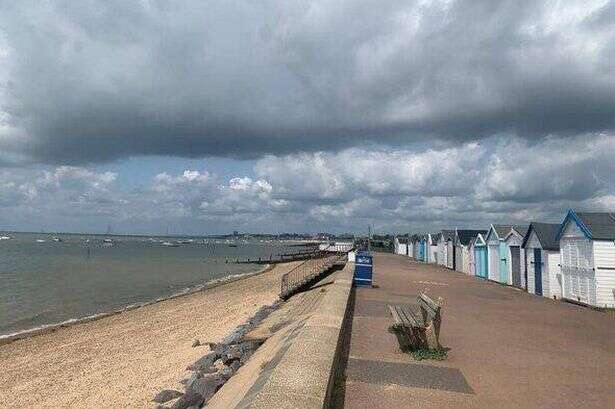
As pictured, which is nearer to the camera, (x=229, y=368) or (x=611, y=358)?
(x=611, y=358)

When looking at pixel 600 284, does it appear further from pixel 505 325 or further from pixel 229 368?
pixel 229 368

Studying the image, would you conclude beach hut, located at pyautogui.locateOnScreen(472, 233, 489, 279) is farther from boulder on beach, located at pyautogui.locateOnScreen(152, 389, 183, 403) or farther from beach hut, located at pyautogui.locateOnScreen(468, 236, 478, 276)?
boulder on beach, located at pyautogui.locateOnScreen(152, 389, 183, 403)

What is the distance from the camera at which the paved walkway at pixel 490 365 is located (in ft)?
22.2

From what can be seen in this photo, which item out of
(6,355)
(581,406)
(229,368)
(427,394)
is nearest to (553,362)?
(581,406)

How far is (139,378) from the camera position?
1177 centimetres

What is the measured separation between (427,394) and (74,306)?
2725 cm

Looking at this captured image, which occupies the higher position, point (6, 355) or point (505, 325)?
point (505, 325)

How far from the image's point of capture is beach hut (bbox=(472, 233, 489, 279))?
32.8m

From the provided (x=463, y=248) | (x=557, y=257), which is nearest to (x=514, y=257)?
(x=557, y=257)

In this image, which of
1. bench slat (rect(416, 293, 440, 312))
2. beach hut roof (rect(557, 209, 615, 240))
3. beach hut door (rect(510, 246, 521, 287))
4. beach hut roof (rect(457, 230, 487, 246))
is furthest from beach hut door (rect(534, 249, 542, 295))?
beach hut roof (rect(457, 230, 487, 246))

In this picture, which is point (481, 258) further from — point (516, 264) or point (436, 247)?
point (436, 247)

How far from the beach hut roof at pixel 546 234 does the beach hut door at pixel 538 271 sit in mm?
786

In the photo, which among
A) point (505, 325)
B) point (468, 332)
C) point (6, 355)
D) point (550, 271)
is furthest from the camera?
point (550, 271)

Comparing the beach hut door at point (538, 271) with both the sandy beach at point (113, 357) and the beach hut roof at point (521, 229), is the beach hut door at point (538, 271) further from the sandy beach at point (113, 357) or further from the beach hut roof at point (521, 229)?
the sandy beach at point (113, 357)
